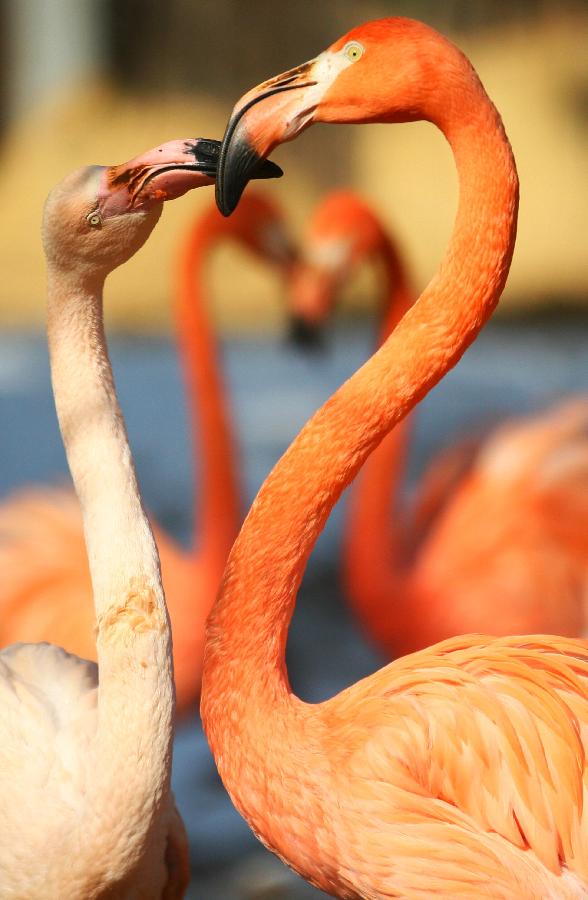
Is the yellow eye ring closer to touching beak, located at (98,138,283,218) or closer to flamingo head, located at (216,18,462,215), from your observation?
touching beak, located at (98,138,283,218)

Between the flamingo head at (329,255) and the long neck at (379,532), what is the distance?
0.38 ft

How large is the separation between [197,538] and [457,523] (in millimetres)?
Answer: 664

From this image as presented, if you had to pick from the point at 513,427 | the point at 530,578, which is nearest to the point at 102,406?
the point at 530,578

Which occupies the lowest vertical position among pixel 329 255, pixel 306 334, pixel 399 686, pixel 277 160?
pixel 399 686

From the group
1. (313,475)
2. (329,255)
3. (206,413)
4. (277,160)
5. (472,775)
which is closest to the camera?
(472,775)

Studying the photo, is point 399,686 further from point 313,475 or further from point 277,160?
point 277,160

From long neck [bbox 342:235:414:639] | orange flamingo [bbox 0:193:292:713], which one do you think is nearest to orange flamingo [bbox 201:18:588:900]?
orange flamingo [bbox 0:193:292:713]

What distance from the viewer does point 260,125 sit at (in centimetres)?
175

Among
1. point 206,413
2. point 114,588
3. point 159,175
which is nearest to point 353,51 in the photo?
point 159,175

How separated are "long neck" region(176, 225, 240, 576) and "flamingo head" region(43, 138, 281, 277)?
4.69 ft

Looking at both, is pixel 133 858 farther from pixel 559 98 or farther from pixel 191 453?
pixel 559 98

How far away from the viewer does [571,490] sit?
3320mm

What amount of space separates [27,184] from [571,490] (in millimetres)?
4157

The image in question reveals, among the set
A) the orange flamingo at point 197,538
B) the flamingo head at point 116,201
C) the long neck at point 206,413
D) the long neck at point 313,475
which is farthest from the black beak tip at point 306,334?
the flamingo head at point 116,201
